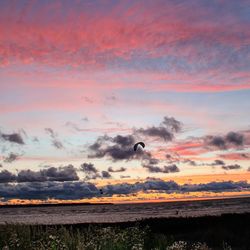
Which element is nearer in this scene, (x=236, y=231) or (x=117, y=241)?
(x=117, y=241)

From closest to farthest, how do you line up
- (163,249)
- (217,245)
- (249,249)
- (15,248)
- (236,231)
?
1. (15,248)
2. (163,249)
3. (249,249)
4. (217,245)
5. (236,231)

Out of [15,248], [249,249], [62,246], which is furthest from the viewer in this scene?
[249,249]

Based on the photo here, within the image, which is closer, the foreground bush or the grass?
the foreground bush

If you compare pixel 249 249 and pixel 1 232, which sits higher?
pixel 1 232

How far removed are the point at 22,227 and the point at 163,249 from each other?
6.10 metres

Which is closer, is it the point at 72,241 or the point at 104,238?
the point at 72,241

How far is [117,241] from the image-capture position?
17391mm

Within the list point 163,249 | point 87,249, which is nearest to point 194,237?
point 163,249

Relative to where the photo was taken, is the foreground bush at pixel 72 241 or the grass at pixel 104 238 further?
the grass at pixel 104 238

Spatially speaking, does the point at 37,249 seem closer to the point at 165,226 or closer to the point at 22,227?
the point at 22,227

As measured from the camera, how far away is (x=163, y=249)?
1967 centimetres

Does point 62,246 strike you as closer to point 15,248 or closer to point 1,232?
point 15,248

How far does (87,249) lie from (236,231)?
26.5m

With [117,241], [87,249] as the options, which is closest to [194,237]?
[117,241]
